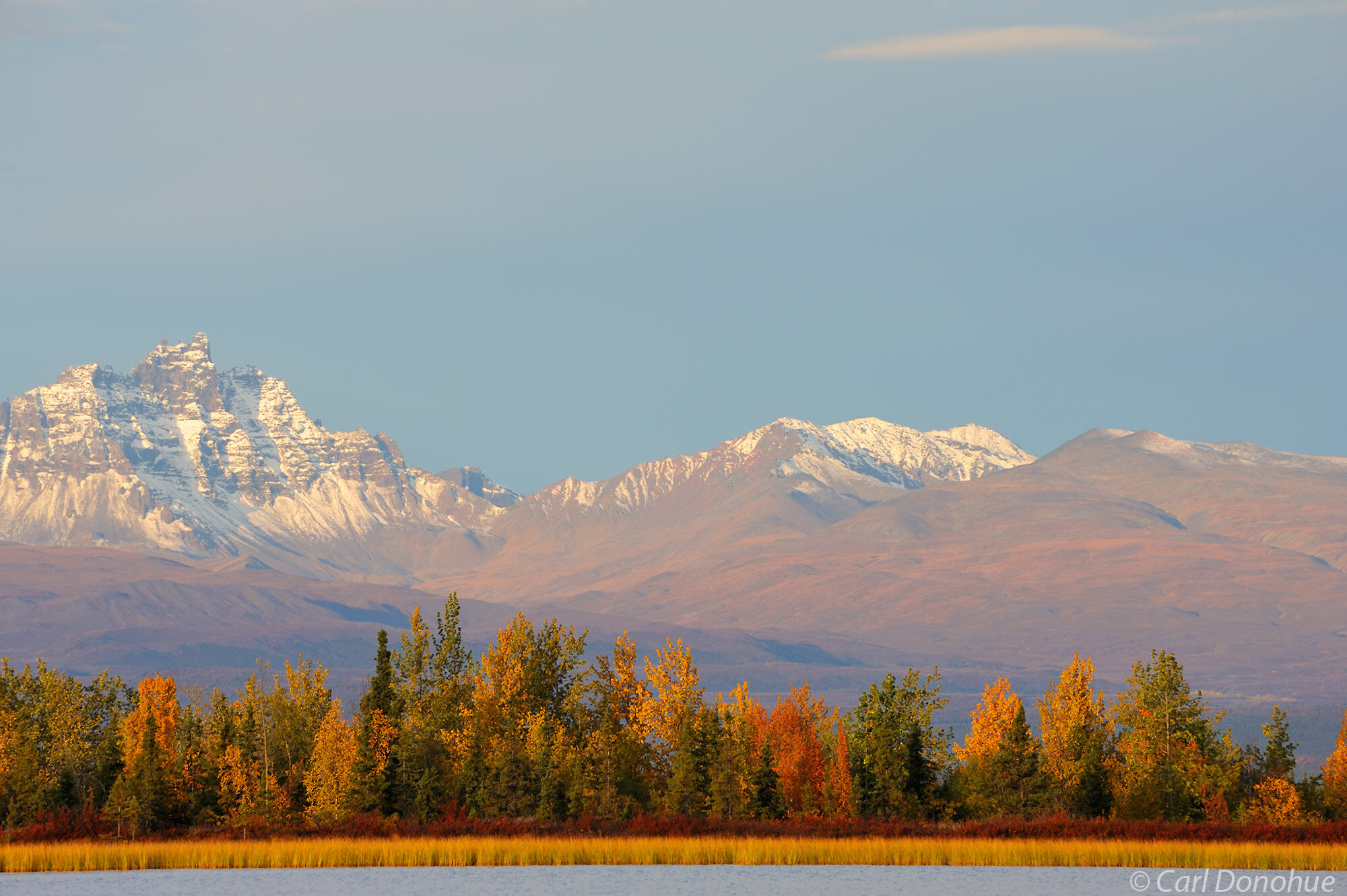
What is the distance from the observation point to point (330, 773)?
93625 millimetres

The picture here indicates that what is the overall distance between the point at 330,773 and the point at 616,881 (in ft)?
83.8

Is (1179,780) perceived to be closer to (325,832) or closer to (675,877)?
(675,877)

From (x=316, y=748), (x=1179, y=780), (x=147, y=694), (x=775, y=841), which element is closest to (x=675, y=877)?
(x=775, y=841)

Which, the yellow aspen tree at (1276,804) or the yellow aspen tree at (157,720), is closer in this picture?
the yellow aspen tree at (1276,804)

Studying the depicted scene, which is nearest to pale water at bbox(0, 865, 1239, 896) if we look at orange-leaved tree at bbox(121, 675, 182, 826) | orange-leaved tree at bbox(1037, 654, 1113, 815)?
orange-leaved tree at bbox(121, 675, 182, 826)

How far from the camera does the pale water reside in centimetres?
7144

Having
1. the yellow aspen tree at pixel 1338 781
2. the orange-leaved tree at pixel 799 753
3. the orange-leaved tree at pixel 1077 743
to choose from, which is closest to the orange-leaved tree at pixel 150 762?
the orange-leaved tree at pixel 799 753

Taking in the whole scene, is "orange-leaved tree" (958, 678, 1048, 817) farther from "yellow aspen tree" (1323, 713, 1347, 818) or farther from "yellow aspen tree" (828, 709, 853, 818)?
"yellow aspen tree" (1323, 713, 1347, 818)

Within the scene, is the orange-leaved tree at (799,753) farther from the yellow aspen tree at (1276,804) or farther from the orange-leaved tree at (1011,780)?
A: the yellow aspen tree at (1276,804)

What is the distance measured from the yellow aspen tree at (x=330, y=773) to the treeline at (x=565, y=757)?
127 mm

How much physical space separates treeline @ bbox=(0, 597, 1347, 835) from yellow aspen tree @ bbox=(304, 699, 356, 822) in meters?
0.13

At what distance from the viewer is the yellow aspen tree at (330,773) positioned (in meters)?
92.2

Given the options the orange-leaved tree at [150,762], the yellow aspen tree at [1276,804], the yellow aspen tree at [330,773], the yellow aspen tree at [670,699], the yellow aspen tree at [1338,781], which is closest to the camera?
the orange-leaved tree at [150,762]

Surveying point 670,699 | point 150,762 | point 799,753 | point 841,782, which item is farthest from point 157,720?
point 841,782
